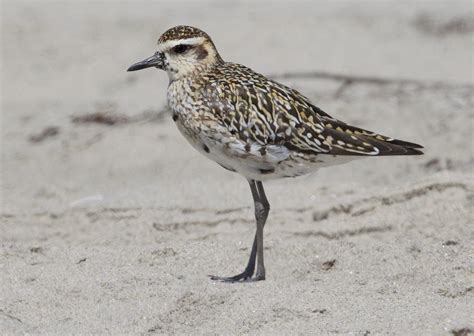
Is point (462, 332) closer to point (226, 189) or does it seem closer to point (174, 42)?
point (174, 42)

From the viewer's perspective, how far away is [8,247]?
285 inches

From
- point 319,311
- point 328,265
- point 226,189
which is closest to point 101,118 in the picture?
point 226,189

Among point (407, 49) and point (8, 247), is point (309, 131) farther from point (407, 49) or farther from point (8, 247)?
point (407, 49)

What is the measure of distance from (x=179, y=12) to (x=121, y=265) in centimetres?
744

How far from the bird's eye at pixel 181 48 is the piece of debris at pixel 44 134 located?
4642mm

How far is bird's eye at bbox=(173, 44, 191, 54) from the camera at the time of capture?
6.82 metres

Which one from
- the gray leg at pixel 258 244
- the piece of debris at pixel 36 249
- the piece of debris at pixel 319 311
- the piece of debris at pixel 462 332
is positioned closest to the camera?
the piece of debris at pixel 462 332

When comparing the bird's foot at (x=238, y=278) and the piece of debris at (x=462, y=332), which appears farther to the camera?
the bird's foot at (x=238, y=278)

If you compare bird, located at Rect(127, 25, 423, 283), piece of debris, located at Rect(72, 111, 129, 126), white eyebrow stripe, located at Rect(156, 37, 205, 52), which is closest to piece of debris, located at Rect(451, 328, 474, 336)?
bird, located at Rect(127, 25, 423, 283)

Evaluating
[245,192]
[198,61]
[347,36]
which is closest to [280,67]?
[347,36]

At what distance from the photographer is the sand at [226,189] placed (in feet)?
19.6

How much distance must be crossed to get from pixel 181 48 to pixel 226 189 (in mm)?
2129

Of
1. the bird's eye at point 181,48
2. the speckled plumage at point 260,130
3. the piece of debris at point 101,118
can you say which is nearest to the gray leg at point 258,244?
the speckled plumage at point 260,130

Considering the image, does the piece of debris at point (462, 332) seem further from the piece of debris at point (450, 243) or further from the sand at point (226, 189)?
the piece of debris at point (450, 243)
